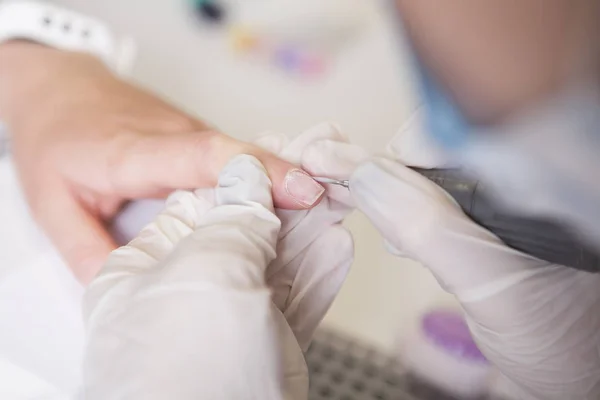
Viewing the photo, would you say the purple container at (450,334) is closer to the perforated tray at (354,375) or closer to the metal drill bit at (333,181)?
the perforated tray at (354,375)

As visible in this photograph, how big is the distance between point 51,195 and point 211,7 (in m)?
0.45

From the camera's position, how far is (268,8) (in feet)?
3.14

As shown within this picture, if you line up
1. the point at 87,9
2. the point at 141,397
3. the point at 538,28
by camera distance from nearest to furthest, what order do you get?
the point at 538,28, the point at 141,397, the point at 87,9

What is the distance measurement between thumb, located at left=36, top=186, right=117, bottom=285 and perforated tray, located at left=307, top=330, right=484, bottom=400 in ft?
0.88

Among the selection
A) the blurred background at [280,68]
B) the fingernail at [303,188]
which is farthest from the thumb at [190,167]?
the blurred background at [280,68]

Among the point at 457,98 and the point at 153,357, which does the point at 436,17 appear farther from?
the point at 153,357

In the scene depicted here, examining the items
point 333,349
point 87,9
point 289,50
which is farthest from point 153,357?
point 87,9

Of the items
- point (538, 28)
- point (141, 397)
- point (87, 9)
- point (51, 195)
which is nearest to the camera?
point (538, 28)

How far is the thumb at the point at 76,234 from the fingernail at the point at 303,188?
0.67 feet

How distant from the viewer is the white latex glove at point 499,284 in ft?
1.28

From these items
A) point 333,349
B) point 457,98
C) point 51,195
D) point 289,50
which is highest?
point 457,98

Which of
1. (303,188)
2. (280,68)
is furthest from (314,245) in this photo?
(280,68)

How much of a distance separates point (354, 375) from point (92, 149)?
14.8 inches

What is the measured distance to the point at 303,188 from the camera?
474 mm
